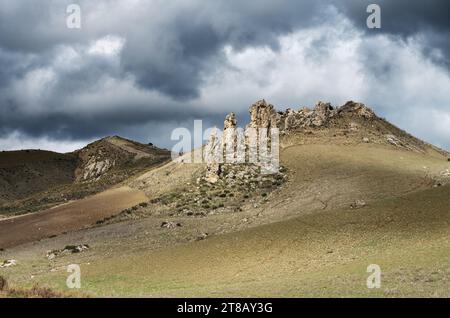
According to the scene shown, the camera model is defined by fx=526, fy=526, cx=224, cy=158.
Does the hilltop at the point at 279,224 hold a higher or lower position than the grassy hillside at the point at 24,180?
lower

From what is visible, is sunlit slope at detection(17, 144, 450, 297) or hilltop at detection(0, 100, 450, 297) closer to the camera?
sunlit slope at detection(17, 144, 450, 297)

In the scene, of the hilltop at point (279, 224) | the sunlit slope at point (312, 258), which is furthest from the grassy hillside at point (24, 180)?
the sunlit slope at point (312, 258)

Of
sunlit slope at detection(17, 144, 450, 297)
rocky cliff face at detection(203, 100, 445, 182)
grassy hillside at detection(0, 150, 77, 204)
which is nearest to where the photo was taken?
sunlit slope at detection(17, 144, 450, 297)

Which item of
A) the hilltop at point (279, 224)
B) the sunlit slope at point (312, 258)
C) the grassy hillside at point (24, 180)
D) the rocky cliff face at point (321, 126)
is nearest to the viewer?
the sunlit slope at point (312, 258)

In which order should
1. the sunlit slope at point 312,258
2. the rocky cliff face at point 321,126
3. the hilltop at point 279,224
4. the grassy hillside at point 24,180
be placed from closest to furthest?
1. the sunlit slope at point 312,258
2. the hilltop at point 279,224
3. the rocky cliff face at point 321,126
4. the grassy hillside at point 24,180

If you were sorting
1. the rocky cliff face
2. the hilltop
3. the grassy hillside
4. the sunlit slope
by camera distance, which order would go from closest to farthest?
the sunlit slope < the hilltop < the rocky cliff face < the grassy hillside

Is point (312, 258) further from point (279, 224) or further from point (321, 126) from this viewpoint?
point (321, 126)

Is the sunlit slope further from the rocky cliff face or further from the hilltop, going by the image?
the rocky cliff face

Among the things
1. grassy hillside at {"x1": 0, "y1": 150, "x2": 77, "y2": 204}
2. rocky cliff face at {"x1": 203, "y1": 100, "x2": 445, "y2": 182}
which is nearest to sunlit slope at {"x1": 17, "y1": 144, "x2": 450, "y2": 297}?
rocky cliff face at {"x1": 203, "y1": 100, "x2": 445, "y2": 182}

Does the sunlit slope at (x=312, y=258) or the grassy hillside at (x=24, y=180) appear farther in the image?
the grassy hillside at (x=24, y=180)

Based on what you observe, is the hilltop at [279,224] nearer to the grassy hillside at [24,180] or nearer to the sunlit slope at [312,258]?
the sunlit slope at [312,258]

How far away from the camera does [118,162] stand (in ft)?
637

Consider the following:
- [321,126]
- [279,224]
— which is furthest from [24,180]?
[279,224]
